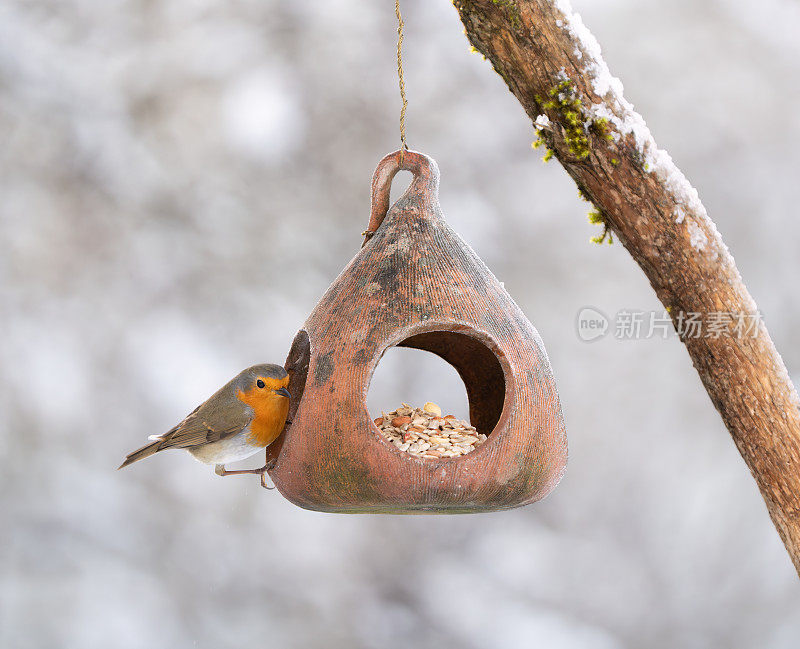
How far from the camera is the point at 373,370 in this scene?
246 cm

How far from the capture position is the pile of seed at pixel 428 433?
2.54 metres

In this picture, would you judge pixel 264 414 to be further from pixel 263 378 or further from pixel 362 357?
pixel 362 357

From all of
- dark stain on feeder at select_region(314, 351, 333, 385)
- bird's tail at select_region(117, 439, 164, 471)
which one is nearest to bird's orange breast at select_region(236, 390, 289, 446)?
dark stain on feeder at select_region(314, 351, 333, 385)

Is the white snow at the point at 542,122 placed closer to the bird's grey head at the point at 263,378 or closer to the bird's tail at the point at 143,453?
the bird's grey head at the point at 263,378

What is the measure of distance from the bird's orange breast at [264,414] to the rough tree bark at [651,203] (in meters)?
1.09

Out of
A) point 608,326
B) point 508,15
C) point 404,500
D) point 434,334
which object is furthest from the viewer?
point 608,326

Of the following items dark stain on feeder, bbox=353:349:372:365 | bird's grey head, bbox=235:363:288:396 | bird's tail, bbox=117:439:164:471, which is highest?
dark stain on feeder, bbox=353:349:372:365

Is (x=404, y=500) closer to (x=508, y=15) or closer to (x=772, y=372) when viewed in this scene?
(x=772, y=372)

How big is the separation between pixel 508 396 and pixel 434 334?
0.79m

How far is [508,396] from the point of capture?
8.21ft

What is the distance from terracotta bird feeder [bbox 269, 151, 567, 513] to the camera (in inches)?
95.5

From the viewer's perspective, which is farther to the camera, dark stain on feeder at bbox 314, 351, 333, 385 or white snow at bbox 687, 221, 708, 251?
white snow at bbox 687, 221, 708, 251

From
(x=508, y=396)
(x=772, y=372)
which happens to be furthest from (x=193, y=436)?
(x=772, y=372)

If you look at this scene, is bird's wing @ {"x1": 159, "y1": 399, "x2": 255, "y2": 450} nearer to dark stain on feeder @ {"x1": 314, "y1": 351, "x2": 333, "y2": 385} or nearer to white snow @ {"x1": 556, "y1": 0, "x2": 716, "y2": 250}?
dark stain on feeder @ {"x1": 314, "y1": 351, "x2": 333, "y2": 385}
